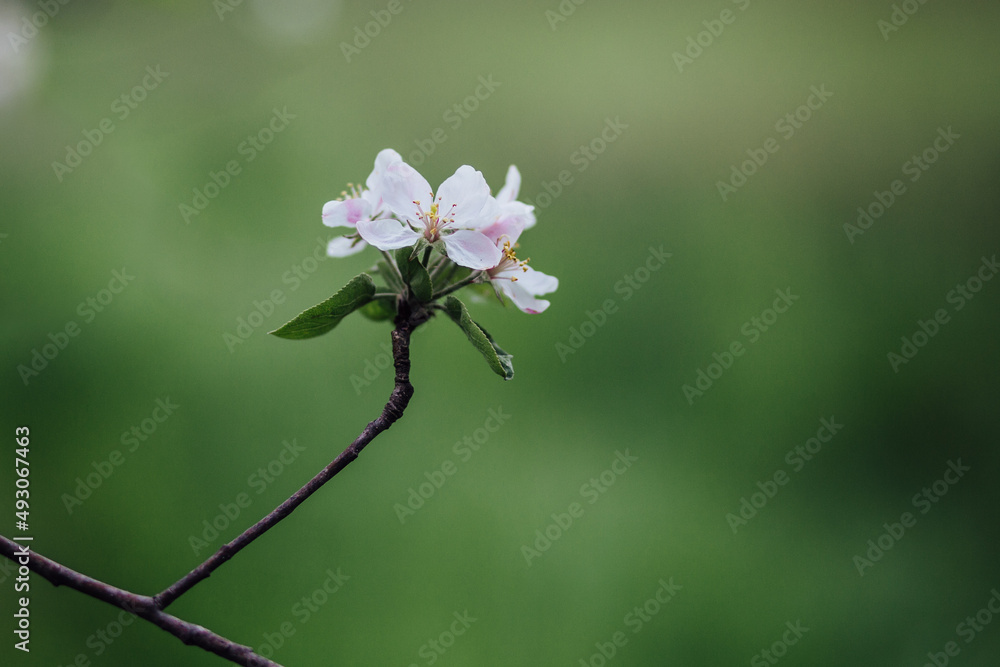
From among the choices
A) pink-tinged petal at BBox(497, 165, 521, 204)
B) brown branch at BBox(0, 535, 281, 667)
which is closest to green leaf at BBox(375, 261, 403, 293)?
pink-tinged petal at BBox(497, 165, 521, 204)

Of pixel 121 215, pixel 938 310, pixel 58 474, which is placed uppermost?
pixel 938 310

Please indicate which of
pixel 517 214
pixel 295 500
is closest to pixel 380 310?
pixel 517 214

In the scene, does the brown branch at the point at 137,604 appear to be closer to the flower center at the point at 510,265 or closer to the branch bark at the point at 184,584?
the branch bark at the point at 184,584

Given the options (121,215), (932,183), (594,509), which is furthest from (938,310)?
(121,215)

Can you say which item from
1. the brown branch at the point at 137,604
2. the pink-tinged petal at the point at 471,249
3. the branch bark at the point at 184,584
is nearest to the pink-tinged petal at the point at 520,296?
the pink-tinged petal at the point at 471,249

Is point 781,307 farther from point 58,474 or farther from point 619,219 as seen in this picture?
point 58,474

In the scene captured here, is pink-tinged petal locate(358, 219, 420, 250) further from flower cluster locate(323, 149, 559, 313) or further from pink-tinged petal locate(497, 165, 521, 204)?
pink-tinged petal locate(497, 165, 521, 204)

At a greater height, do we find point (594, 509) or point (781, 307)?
point (781, 307)
